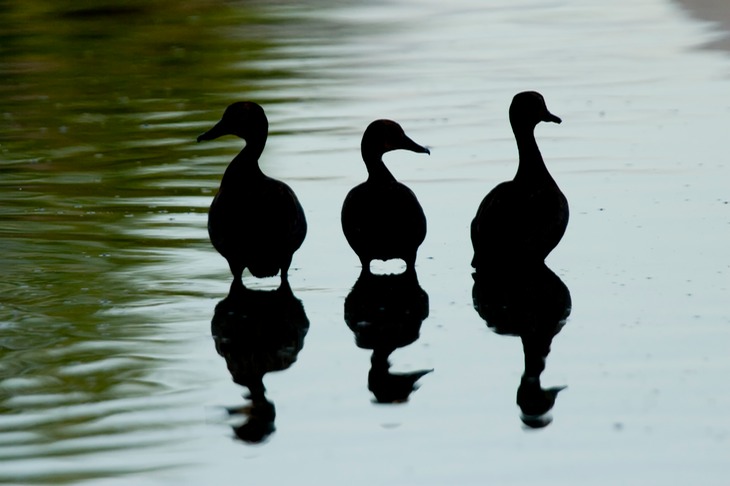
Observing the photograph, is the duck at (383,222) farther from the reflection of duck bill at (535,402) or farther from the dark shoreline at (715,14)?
the dark shoreline at (715,14)

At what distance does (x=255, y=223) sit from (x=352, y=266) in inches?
28.2

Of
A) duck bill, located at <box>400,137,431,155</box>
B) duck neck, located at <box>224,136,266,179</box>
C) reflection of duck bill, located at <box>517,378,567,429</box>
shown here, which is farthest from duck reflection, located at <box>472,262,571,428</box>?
duck neck, located at <box>224,136,266,179</box>

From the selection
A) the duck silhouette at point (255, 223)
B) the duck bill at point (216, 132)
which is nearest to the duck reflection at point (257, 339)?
the duck silhouette at point (255, 223)

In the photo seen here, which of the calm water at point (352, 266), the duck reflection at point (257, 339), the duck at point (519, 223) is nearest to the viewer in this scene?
the calm water at point (352, 266)

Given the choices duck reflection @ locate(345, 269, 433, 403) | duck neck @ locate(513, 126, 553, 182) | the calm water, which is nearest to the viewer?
the calm water

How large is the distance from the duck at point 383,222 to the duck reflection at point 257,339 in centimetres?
48

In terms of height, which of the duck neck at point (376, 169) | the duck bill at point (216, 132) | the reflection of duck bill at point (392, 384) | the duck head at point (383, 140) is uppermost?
the duck bill at point (216, 132)

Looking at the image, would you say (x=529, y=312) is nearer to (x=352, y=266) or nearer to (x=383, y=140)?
(x=352, y=266)

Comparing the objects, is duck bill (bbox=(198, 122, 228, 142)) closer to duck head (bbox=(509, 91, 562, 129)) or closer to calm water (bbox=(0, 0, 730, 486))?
calm water (bbox=(0, 0, 730, 486))

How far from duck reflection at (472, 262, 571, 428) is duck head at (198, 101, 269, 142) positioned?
4.72 feet

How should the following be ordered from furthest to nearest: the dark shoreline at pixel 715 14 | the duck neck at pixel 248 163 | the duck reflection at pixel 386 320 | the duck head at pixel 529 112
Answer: the dark shoreline at pixel 715 14
the duck head at pixel 529 112
the duck neck at pixel 248 163
the duck reflection at pixel 386 320

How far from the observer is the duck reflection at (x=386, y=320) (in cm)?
634

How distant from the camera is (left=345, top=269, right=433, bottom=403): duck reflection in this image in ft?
20.8

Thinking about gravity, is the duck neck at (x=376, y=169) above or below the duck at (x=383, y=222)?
above
